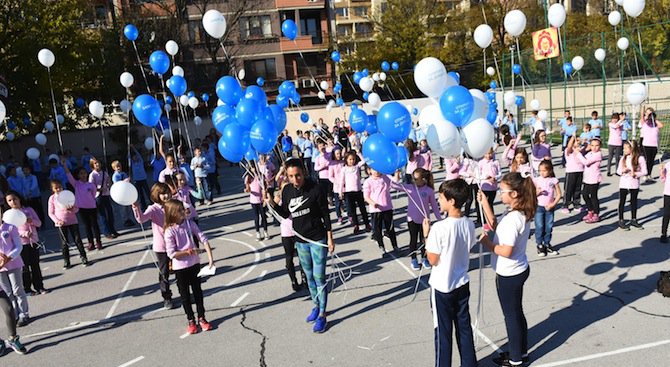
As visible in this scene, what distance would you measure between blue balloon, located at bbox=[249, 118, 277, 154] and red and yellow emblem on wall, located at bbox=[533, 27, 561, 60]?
52.8 ft

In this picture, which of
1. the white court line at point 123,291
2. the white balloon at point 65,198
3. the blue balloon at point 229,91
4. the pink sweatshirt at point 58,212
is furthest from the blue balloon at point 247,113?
the pink sweatshirt at point 58,212

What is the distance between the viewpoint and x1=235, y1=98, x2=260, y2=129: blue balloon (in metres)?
6.54

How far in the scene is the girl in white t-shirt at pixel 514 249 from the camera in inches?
165

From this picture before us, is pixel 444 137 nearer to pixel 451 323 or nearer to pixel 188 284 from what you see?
pixel 451 323

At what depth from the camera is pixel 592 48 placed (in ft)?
69.1

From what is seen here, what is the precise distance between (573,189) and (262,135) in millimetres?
6980

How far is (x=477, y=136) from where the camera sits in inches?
214

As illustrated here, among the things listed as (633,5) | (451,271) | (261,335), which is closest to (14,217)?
(261,335)

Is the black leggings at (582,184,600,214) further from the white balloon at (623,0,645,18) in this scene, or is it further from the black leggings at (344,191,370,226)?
the white balloon at (623,0,645,18)

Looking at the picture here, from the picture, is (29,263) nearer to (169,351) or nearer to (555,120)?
(169,351)

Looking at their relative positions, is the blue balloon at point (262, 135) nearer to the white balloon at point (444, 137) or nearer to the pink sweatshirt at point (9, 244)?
the white balloon at point (444, 137)

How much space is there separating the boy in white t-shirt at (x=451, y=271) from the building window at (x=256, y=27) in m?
37.6

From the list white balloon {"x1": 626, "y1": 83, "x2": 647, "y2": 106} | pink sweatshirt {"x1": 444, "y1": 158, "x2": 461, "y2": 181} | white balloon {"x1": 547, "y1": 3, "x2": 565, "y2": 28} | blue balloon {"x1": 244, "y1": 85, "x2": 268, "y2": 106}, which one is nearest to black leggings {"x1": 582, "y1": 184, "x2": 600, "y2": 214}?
pink sweatshirt {"x1": 444, "y1": 158, "x2": 461, "y2": 181}

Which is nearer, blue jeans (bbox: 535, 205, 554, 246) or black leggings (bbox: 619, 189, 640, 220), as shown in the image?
blue jeans (bbox: 535, 205, 554, 246)
